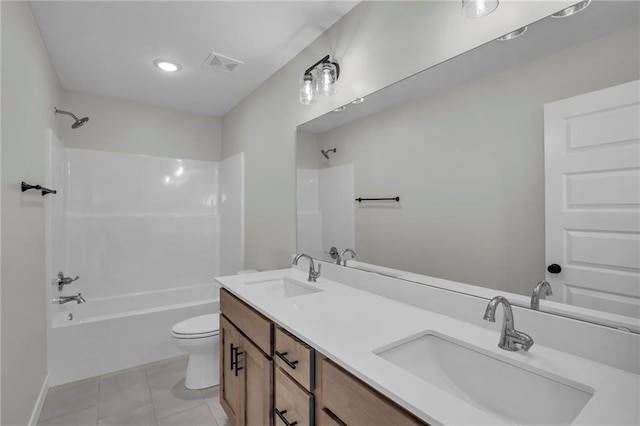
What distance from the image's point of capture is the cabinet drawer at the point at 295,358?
977 millimetres

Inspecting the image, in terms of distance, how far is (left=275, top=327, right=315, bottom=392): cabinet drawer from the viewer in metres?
0.98

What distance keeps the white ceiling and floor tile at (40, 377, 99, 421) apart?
8.16 feet

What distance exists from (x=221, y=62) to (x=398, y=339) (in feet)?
7.65

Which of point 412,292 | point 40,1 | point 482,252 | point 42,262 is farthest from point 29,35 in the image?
point 482,252

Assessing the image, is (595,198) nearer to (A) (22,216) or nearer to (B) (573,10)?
(B) (573,10)

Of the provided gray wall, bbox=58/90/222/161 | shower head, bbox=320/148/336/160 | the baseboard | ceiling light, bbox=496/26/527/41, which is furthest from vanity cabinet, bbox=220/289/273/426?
gray wall, bbox=58/90/222/161

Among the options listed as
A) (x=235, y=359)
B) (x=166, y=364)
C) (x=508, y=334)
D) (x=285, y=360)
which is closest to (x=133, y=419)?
(x=166, y=364)

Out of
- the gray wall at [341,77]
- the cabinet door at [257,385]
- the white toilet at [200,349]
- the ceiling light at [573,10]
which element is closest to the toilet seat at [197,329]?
the white toilet at [200,349]

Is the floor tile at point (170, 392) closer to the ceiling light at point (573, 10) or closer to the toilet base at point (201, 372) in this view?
the toilet base at point (201, 372)

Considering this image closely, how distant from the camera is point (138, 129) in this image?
10.5 ft

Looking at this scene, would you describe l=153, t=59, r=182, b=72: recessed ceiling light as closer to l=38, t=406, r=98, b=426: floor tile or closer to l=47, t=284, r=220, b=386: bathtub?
l=47, t=284, r=220, b=386: bathtub

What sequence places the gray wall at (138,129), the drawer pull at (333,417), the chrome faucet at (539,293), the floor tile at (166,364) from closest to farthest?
the drawer pull at (333,417) < the chrome faucet at (539,293) < the floor tile at (166,364) < the gray wall at (138,129)

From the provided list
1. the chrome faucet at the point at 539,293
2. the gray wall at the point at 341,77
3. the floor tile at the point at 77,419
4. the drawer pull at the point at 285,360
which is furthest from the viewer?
the floor tile at the point at 77,419

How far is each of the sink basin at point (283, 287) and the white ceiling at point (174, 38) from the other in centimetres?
161
